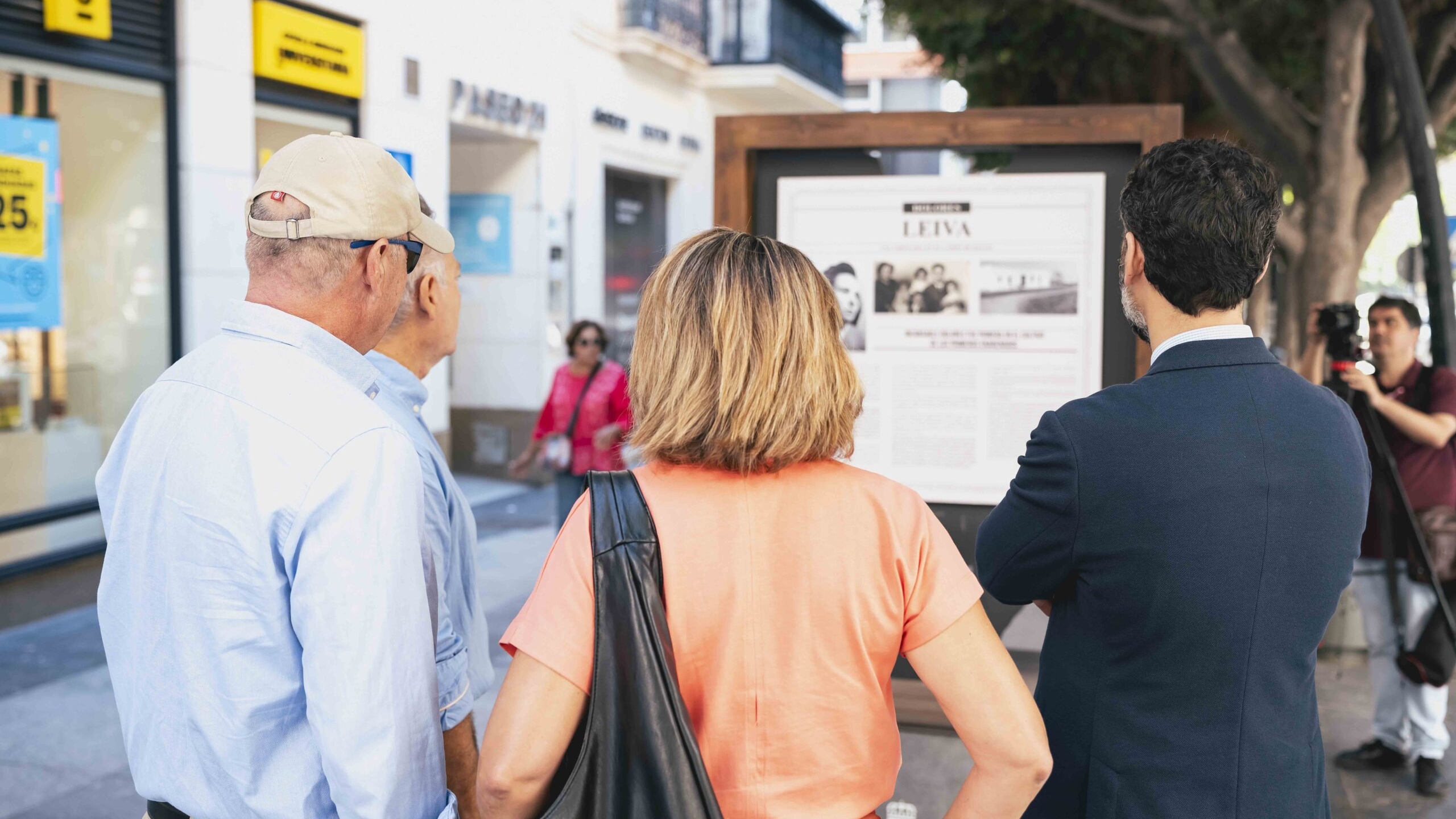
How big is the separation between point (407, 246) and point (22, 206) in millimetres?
6117

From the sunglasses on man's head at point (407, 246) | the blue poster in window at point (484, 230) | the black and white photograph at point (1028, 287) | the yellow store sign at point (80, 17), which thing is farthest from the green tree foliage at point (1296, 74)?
the sunglasses on man's head at point (407, 246)

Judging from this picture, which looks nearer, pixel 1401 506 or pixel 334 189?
pixel 334 189

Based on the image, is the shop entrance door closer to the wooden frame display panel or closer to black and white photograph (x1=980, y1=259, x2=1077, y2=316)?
the wooden frame display panel

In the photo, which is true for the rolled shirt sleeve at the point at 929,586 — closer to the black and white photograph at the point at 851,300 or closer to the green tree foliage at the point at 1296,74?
the black and white photograph at the point at 851,300

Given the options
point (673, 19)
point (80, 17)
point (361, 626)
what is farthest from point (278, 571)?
point (673, 19)

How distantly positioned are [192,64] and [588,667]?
7812mm

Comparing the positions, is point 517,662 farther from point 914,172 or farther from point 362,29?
point 362,29

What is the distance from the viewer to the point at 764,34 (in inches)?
740

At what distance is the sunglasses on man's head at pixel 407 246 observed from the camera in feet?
6.18

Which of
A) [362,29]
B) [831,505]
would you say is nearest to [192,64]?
[362,29]

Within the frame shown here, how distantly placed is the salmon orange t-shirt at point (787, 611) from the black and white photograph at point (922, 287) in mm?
1883

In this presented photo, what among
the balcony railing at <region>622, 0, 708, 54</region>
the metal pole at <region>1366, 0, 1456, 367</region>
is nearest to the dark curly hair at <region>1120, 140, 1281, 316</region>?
the metal pole at <region>1366, 0, 1456, 367</region>

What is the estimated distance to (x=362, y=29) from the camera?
33.3ft

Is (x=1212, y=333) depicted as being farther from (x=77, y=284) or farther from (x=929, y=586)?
(x=77, y=284)
